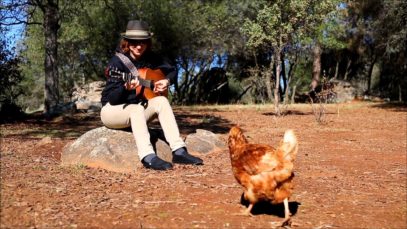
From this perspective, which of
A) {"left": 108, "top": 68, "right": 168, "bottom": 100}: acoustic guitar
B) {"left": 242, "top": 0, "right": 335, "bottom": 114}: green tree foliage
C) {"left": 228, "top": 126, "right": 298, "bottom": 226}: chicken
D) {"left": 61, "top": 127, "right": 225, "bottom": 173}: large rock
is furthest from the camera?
{"left": 242, "top": 0, "right": 335, "bottom": 114}: green tree foliage

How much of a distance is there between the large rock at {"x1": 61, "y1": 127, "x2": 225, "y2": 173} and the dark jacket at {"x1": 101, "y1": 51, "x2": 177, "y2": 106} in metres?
0.55

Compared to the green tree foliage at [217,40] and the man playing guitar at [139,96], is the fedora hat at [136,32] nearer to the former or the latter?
the man playing guitar at [139,96]

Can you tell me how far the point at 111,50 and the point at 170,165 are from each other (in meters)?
20.7

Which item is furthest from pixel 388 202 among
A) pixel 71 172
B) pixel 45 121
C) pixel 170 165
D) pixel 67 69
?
pixel 67 69

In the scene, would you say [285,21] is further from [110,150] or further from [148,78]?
[110,150]

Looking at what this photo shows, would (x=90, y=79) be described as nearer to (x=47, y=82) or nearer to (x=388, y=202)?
(x=47, y=82)

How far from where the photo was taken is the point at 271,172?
431cm

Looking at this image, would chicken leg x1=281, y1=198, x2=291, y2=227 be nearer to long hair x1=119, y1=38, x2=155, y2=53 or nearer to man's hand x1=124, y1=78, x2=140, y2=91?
man's hand x1=124, y1=78, x2=140, y2=91

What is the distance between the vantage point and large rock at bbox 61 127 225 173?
21.5 feet

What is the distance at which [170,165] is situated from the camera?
6383 mm

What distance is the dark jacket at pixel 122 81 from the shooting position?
21.6 feet

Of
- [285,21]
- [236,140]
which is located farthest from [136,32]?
[285,21]

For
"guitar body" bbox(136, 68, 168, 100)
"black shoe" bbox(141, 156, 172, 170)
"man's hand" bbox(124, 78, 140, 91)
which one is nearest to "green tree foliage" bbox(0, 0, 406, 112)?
"guitar body" bbox(136, 68, 168, 100)

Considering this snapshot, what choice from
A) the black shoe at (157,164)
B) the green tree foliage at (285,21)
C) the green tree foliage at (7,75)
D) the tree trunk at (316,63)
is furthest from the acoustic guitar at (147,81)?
the tree trunk at (316,63)
